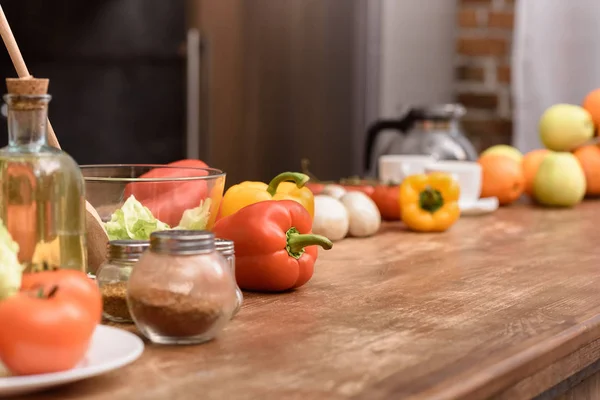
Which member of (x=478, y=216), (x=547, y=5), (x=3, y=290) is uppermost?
(x=547, y=5)

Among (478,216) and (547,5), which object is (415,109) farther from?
(547,5)

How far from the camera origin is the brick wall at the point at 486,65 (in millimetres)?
3363

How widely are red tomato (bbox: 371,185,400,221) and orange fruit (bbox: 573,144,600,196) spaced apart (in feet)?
2.00

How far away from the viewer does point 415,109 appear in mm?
2236

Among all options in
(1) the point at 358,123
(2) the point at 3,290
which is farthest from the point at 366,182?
(1) the point at 358,123

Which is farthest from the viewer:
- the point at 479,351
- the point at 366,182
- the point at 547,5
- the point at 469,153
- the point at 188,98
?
the point at 547,5

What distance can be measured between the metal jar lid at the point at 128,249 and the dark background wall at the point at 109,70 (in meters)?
1.62

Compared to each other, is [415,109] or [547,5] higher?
[547,5]

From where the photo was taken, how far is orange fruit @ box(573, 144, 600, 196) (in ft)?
7.20

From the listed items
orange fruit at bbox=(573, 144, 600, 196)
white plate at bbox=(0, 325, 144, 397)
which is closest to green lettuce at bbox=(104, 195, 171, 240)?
white plate at bbox=(0, 325, 144, 397)

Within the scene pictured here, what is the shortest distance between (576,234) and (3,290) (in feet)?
3.86

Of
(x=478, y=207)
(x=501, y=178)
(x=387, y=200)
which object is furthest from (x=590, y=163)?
(x=387, y=200)

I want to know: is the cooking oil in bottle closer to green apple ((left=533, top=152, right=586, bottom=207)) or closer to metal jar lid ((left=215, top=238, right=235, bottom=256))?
metal jar lid ((left=215, top=238, right=235, bottom=256))

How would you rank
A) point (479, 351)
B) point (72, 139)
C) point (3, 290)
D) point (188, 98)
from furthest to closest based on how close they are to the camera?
1. point (188, 98)
2. point (72, 139)
3. point (479, 351)
4. point (3, 290)
